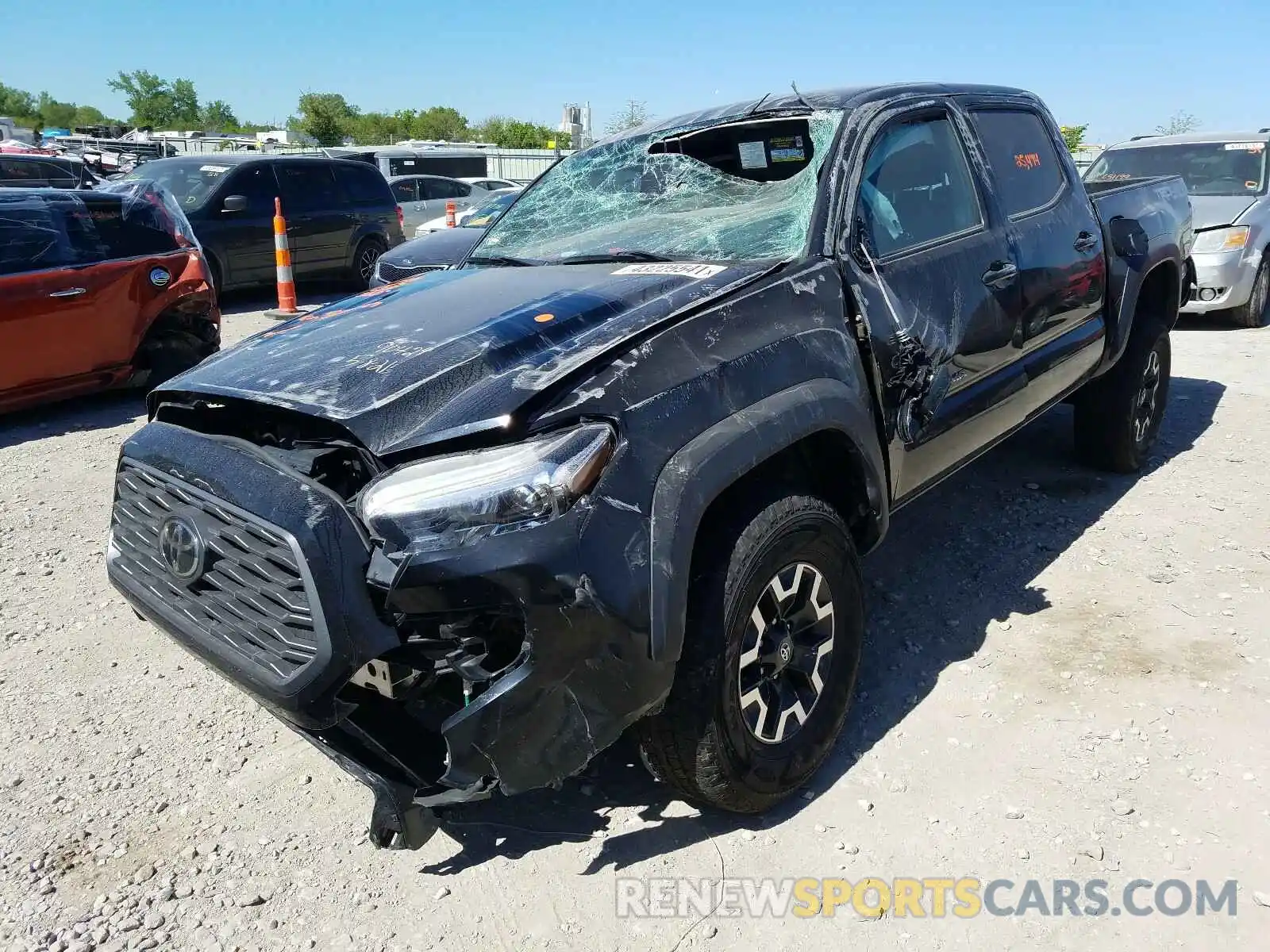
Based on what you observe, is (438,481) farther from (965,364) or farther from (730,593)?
(965,364)

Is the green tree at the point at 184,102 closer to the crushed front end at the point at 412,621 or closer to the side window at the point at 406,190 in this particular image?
the side window at the point at 406,190

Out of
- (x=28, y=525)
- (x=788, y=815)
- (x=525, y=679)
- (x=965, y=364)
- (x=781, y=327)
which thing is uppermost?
(x=781, y=327)

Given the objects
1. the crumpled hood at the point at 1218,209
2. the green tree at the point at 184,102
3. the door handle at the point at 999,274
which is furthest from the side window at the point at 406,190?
the green tree at the point at 184,102

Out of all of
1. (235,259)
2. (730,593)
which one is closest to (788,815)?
(730,593)

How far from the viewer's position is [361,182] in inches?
487

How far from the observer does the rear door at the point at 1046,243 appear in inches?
147

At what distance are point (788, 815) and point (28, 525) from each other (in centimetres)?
401

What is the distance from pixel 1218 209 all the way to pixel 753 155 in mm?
7560

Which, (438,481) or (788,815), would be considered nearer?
(438,481)

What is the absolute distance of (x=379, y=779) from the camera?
2102 mm

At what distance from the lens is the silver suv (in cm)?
872

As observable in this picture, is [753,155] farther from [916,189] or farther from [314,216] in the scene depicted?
[314,216]

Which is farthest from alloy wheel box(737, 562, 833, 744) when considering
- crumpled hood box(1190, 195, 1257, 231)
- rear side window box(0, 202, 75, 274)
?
crumpled hood box(1190, 195, 1257, 231)

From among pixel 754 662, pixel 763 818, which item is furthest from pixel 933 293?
pixel 763 818
